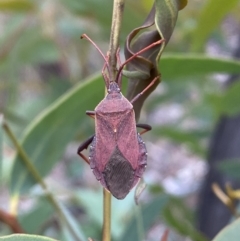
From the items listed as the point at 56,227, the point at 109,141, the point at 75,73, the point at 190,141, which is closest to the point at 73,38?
the point at 75,73

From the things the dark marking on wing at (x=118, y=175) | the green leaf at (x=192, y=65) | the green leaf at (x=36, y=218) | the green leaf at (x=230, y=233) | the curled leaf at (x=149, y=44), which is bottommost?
the green leaf at (x=36, y=218)

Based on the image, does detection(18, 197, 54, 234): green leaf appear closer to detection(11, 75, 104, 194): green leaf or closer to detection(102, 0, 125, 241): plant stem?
detection(11, 75, 104, 194): green leaf

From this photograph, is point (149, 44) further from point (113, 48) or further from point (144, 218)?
point (144, 218)

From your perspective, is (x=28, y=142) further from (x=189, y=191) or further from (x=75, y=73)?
(x=189, y=191)

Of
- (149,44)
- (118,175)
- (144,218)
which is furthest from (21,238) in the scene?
(144,218)

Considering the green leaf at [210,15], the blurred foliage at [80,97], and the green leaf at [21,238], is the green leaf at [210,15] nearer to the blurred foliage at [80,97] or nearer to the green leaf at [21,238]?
the blurred foliage at [80,97]

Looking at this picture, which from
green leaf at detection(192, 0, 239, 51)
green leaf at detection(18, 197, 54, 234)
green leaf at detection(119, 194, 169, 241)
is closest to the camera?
green leaf at detection(192, 0, 239, 51)

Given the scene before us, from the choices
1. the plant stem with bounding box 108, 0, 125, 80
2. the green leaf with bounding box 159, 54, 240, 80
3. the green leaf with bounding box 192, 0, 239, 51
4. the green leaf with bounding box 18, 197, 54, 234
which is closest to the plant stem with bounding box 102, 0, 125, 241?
the plant stem with bounding box 108, 0, 125, 80

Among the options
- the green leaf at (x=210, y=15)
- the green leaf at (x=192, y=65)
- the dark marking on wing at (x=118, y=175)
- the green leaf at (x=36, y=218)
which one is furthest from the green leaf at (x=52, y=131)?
the green leaf at (x=36, y=218)
